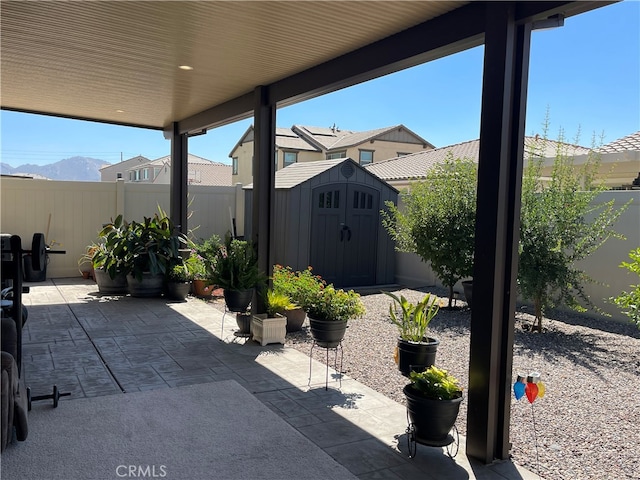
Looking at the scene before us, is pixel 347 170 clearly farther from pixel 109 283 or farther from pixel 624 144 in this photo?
pixel 624 144

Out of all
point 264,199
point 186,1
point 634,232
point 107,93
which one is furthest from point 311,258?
point 186,1

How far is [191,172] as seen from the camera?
2827 cm

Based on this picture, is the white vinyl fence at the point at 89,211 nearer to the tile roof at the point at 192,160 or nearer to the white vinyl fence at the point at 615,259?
the white vinyl fence at the point at 615,259

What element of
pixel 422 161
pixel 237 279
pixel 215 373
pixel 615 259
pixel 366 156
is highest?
pixel 366 156

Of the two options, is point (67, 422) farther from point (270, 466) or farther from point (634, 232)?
point (634, 232)

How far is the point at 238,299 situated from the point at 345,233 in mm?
3638

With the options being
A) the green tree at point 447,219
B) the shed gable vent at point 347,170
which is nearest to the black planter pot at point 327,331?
the green tree at point 447,219

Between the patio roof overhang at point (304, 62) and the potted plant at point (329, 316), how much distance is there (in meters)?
1.38

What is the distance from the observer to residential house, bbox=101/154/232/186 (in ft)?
90.3

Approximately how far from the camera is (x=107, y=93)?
6016 mm

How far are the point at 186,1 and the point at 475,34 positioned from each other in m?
1.73

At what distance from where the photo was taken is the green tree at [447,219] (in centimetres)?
676

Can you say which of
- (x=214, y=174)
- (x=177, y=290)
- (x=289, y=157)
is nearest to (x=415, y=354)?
(x=177, y=290)

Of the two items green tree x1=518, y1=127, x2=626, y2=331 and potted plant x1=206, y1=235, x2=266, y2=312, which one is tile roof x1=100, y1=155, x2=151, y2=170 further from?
green tree x1=518, y1=127, x2=626, y2=331
